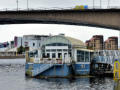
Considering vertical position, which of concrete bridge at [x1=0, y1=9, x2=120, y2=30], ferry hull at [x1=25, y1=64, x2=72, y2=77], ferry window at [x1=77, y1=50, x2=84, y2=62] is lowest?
ferry hull at [x1=25, y1=64, x2=72, y2=77]

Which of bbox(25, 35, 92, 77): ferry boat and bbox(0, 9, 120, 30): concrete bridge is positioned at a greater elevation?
bbox(0, 9, 120, 30): concrete bridge

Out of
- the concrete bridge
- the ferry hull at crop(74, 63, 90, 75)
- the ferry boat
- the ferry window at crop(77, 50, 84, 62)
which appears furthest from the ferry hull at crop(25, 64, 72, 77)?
the concrete bridge

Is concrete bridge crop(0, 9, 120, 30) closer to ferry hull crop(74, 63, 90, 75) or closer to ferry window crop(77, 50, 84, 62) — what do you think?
ferry window crop(77, 50, 84, 62)

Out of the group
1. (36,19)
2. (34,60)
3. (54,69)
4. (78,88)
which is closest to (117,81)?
(78,88)

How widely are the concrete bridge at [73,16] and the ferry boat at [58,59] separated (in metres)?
14.8

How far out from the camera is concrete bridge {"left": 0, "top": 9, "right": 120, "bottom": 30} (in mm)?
75000

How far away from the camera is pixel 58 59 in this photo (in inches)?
2181

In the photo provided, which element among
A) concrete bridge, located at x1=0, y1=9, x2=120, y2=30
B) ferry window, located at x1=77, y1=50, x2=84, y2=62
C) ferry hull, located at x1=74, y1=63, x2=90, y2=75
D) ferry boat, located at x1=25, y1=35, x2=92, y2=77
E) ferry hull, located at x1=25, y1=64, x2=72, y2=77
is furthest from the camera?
concrete bridge, located at x1=0, y1=9, x2=120, y2=30

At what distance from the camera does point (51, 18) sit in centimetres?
7969

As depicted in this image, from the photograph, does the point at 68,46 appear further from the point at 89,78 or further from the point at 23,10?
the point at 23,10

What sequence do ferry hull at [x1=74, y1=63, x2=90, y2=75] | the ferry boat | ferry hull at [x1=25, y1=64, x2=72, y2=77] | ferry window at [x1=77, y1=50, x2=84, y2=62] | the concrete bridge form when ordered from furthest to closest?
the concrete bridge, ferry window at [x1=77, y1=50, x2=84, y2=62], ferry hull at [x1=74, y1=63, x2=90, y2=75], the ferry boat, ferry hull at [x1=25, y1=64, x2=72, y2=77]

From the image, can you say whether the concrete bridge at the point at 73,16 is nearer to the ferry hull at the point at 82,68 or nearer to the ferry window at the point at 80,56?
the ferry window at the point at 80,56

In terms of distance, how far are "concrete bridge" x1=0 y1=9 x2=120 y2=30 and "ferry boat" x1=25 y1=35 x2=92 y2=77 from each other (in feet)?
48.5

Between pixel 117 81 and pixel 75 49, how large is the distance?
30.5m
